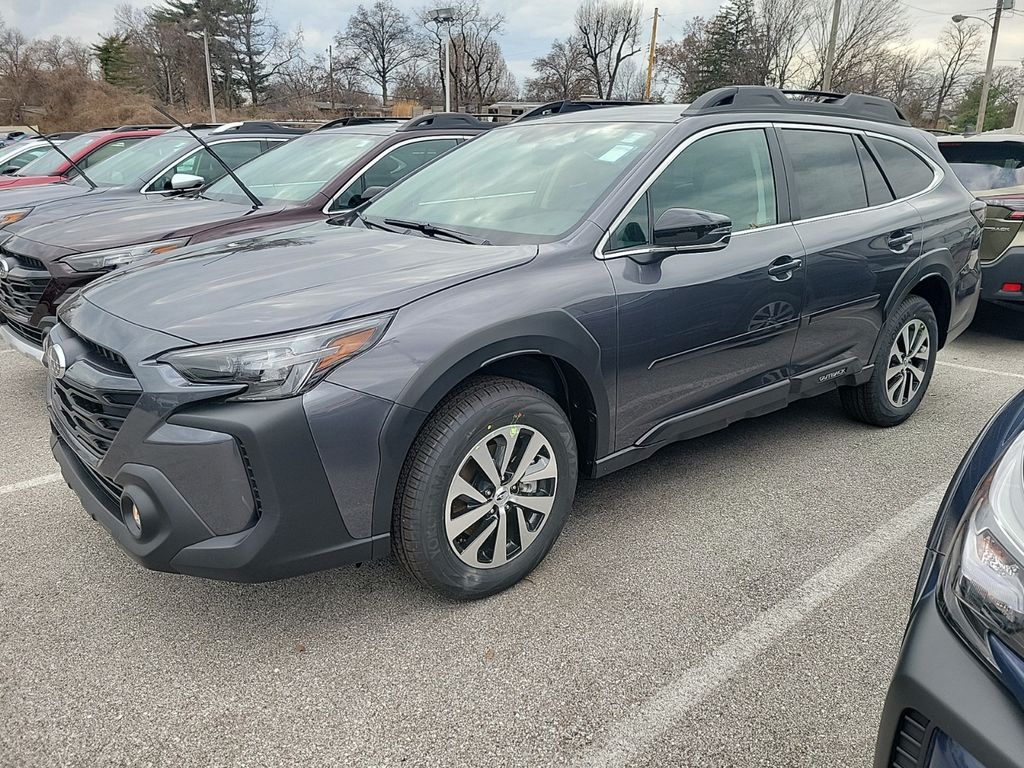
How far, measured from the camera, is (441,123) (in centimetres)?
666

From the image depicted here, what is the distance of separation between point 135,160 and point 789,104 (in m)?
7.11

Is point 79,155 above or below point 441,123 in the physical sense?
below

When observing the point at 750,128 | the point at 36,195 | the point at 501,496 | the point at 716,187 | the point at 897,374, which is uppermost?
the point at 750,128

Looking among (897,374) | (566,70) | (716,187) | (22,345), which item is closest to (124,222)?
(22,345)

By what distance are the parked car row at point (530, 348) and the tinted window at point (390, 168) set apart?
1633 mm

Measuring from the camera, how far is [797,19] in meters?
46.7

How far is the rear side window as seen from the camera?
4184 mm

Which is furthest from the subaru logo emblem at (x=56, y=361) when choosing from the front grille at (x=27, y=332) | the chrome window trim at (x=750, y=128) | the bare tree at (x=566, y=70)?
the bare tree at (x=566, y=70)

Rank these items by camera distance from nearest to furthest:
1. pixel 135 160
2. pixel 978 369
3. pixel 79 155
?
pixel 978 369 < pixel 135 160 < pixel 79 155

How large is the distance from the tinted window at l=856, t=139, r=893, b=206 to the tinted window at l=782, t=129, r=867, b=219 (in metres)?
0.04

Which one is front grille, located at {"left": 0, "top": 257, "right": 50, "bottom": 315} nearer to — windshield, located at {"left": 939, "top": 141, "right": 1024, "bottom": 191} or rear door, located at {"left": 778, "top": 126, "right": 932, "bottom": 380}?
rear door, located at {"left": 778, "top": 126, "right": 932, "bottom": 380}

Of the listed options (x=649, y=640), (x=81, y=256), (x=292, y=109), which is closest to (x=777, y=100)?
(x=649, y=640)

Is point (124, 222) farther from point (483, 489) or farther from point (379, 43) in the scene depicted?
point (379, 43)

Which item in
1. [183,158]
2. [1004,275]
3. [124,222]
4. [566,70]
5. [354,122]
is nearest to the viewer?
[124,222]
